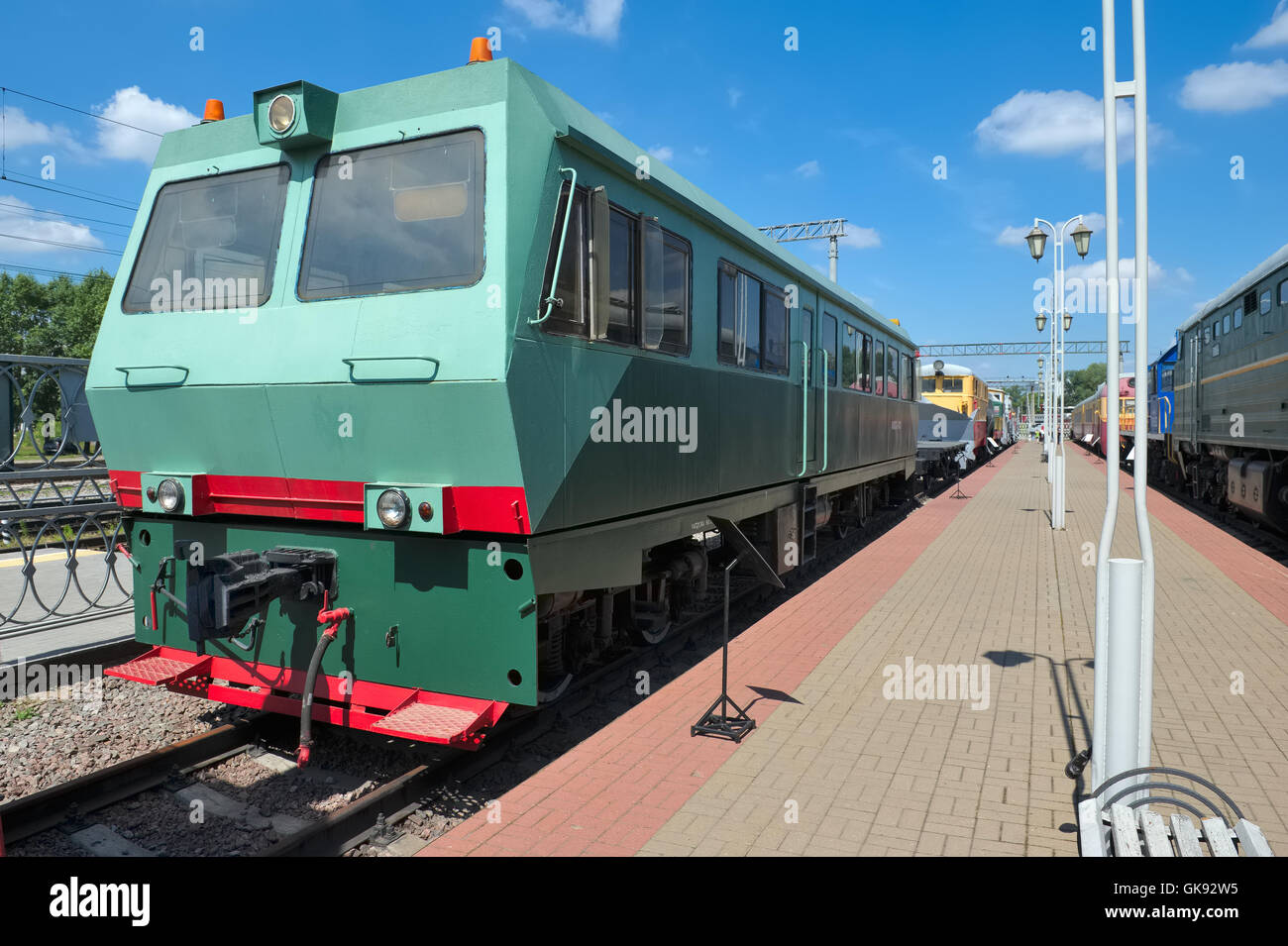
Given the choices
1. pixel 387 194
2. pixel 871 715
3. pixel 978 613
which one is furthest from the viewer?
pixel 978 613

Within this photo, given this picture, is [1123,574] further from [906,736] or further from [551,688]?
[551,688]

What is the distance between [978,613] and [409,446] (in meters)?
6.34

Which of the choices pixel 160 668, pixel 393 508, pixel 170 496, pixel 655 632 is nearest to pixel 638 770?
pixel 393 508

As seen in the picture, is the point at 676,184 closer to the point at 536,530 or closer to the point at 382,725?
the point at 536,530

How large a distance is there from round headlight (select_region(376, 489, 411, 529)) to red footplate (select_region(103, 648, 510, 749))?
88cm

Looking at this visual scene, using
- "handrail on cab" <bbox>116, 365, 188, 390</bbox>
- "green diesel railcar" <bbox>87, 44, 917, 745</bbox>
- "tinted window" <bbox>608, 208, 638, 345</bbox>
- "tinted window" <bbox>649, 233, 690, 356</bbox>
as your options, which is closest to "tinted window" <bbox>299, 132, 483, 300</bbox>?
"green diesel railcar" <bbox>87, 44, 917, 745</bbox>

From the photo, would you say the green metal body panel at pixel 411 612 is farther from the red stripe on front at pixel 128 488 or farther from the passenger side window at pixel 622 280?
the passenger side window at pixel 622 280

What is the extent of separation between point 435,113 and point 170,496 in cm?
250

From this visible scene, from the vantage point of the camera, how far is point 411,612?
14.1 ft

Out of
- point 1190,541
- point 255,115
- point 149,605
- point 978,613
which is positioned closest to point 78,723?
point 149,605

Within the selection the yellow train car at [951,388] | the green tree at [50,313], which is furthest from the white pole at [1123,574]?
the green tree at [50,313]

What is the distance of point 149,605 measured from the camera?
512cm

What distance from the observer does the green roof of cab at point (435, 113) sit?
4109 mm

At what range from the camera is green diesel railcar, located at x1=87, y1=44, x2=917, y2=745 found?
13.3ft
